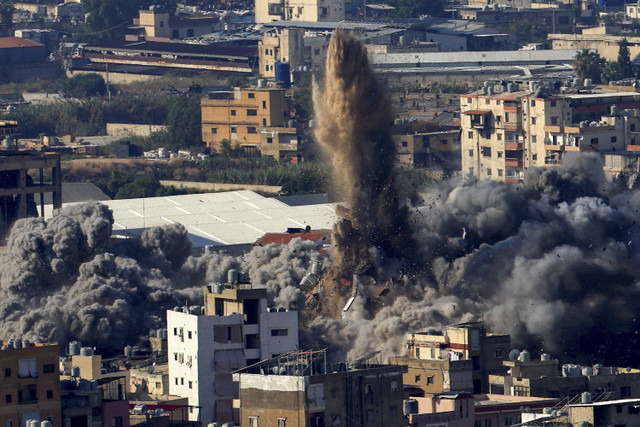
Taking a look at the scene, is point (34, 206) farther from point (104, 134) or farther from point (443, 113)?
point (104, 134)

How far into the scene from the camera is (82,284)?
98250 mm

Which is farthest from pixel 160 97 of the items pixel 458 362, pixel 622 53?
pixel 458 362

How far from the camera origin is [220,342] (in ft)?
252

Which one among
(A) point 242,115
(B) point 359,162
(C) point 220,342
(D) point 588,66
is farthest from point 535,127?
(C) point 220,342

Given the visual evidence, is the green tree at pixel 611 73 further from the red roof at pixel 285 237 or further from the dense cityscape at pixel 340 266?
the red roof at pixel 285 237

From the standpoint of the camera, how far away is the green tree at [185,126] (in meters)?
166

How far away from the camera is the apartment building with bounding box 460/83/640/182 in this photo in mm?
127062

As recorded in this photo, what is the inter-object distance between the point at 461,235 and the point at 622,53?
76.6m

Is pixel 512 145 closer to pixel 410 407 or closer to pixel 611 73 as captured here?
pixel 611 73

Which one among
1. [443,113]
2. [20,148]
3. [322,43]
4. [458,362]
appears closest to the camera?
[458,362]

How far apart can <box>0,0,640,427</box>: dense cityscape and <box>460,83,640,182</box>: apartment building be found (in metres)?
0.15

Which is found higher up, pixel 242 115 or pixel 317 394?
pixel 317 394

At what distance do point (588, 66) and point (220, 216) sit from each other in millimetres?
53608

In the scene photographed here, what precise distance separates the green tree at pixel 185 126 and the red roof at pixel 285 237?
5430 centimetres
